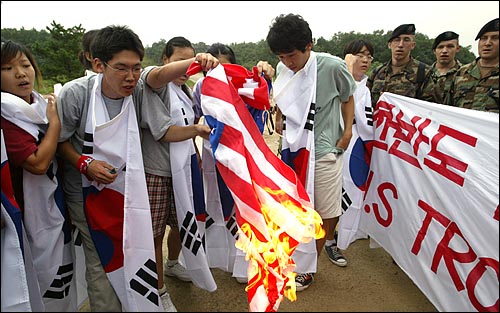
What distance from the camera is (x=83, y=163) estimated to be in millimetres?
2025

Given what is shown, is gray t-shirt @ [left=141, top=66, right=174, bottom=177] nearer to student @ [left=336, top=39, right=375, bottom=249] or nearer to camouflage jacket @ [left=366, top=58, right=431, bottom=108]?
student @ [left=336, top=39, right=375, bottom=249]

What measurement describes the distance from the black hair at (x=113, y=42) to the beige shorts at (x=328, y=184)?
5.24 feet

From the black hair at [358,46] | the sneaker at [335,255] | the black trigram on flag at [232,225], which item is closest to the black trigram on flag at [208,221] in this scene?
the black trigram on flag at [232,225]

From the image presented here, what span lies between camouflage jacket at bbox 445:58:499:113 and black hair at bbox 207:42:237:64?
1940 mm

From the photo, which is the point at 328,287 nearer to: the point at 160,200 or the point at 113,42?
the point at 160,200

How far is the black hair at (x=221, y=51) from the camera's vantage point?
309 centimetres

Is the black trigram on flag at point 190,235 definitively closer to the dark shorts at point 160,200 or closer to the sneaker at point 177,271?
the dark shorts at point 160,200

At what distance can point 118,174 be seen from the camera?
2.16 metres

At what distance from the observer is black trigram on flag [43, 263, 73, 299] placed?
6.98 ft

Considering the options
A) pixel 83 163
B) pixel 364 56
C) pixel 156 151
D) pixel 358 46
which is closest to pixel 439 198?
pixel 364 56

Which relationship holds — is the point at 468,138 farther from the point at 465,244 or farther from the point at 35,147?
the point at 35,147

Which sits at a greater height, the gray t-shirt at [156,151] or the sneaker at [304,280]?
the gray t-shirt at [156,151]

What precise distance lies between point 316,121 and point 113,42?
160cm

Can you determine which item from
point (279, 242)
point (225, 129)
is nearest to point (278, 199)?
point (279, 242)
